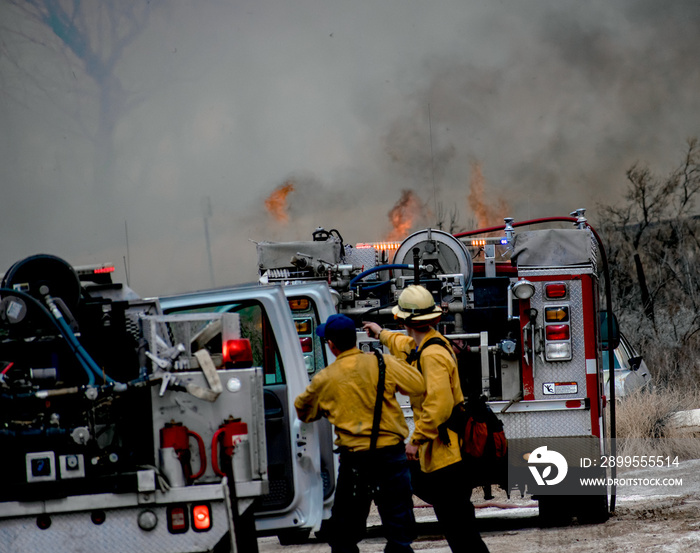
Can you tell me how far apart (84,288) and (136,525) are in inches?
51.2

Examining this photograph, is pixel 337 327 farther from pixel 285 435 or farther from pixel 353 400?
pixel 285 435

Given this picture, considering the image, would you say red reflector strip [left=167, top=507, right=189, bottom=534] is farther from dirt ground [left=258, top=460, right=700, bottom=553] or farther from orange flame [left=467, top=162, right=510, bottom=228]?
orange flame [left=467, top=162, right=510, bottom=228]

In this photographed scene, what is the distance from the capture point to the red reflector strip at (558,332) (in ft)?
25.3

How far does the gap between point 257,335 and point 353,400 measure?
2.98m

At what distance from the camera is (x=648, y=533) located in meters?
7.21

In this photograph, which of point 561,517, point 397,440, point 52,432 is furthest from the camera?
point 561,517

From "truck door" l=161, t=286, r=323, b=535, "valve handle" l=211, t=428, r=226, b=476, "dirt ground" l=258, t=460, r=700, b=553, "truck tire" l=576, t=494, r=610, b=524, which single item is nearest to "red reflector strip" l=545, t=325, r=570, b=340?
"truck tire" l=576, t=494, r=610, b=524

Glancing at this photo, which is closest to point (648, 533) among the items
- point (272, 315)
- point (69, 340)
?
point (272, 315)

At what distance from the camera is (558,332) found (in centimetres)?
770

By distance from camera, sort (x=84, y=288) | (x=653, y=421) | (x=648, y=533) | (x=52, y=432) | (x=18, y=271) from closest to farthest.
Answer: (x=52, y=432) < (x=18, y=271) < (x=84, y=288) < (x=648, y=533) < (x=653, y=421)

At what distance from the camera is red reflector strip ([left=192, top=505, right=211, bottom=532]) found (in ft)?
14.4

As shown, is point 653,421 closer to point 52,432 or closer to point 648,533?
point 648,533

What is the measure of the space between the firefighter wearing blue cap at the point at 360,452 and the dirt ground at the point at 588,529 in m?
2.03

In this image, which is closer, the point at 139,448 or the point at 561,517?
the point at 139,448
